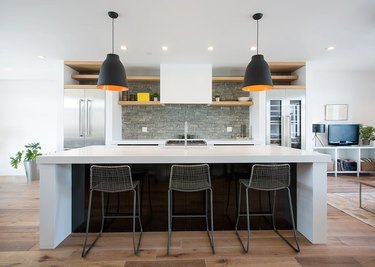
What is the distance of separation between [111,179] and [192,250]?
1.06m

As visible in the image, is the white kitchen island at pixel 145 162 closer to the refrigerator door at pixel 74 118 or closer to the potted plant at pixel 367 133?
the refrigerator door at pixel 74 118

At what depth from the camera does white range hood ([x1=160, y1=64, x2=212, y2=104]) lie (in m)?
4.78

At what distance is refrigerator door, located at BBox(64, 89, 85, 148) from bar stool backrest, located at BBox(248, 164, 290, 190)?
12.3ft

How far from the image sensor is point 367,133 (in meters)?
5.48

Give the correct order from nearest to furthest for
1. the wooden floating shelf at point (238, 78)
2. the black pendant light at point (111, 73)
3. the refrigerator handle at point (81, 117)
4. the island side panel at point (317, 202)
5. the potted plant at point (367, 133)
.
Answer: the island side panel at point (317, 202), the black pendant light at point (111, 73), the refrigerator handle at point (81, 117), the wooden floating shelf at point (238, 78), the potted plant at point (367, 133)

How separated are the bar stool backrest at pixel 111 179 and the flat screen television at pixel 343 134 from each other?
5386 mm

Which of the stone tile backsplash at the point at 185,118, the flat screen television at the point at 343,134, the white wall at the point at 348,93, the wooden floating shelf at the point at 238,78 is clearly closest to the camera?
the wooden floating shelf at the point at 238,78

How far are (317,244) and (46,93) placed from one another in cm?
670

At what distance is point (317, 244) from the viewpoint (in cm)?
233

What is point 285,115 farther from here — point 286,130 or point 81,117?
point 81,117

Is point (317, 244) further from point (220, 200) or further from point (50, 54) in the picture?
point (50, 54)

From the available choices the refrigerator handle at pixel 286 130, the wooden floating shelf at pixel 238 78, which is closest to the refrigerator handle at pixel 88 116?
the wooden floating shelf at pixel 238 78

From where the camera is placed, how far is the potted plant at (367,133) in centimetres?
548

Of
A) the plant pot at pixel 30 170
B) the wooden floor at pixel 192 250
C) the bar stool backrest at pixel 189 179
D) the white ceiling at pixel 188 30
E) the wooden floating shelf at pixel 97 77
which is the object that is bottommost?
the wooden floor at pixel 192 250
